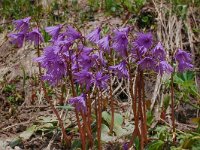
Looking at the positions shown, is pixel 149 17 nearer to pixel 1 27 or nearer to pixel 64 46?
pixel 1 27

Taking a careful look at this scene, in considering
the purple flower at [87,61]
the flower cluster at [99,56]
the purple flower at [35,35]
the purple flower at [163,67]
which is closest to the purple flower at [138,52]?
the flower cluster at [99,56]

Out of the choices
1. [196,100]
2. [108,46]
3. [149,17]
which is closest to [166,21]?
[149,17]

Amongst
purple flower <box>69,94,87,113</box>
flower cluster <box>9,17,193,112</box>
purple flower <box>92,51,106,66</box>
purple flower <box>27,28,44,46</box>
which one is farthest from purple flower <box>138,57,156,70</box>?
purple flower <box>27,28,44,46</box>

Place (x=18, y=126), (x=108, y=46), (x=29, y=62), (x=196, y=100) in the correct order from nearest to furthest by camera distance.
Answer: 1. (x=108, y=46)
2. (x=18, y=126)
3. (x=196, y=100)
4. (x=29, y=62)

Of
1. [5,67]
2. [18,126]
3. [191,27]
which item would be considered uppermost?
[191,27]

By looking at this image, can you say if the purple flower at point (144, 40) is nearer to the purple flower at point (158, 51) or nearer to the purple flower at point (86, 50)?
the purple flower at point (158, 51)

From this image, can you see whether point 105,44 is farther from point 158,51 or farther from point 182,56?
point 182,56

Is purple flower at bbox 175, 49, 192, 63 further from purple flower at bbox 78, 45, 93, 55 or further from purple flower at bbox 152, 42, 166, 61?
purple flower at bbox 78, 45, 93, 55

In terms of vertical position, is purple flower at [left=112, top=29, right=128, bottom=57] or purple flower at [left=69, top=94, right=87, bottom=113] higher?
purple flower at [left=112, top=29, right=128, bottom=57]
